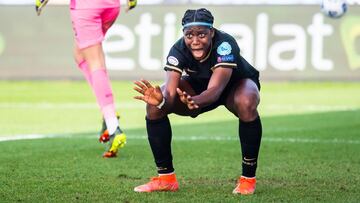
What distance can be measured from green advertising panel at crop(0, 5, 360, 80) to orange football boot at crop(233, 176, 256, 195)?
45.7 feet

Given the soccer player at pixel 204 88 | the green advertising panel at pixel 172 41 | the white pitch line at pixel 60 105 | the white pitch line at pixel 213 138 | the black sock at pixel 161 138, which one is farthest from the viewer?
the green advertising panel at pixel 172 41

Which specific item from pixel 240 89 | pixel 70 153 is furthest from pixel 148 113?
pixel 70 153

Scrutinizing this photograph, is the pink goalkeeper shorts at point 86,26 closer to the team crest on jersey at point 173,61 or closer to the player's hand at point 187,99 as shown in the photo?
the team crest on jersey at point 173,61

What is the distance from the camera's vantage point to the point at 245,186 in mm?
7051

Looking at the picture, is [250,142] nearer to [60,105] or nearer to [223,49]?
[223,49]

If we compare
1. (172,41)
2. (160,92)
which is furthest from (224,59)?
(172,41)

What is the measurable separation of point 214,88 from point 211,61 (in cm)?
32

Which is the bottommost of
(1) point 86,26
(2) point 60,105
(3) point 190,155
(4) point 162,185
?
(2) point 60,105

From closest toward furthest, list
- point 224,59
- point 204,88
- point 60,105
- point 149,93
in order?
point 149,93
point 224,59
point 204,88
point 60,105

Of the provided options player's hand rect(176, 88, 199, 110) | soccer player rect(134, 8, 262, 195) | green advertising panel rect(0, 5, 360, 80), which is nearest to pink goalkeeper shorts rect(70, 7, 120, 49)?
soccer player rect(134, 8, 262, 195)

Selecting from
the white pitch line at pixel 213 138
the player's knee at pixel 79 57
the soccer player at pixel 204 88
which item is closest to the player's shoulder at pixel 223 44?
the soccer player at pixel 204 88

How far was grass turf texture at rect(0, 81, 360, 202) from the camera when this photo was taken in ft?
23.1

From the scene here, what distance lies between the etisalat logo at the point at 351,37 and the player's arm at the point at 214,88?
14.4 metres

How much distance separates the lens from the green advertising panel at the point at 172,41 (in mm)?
20891
